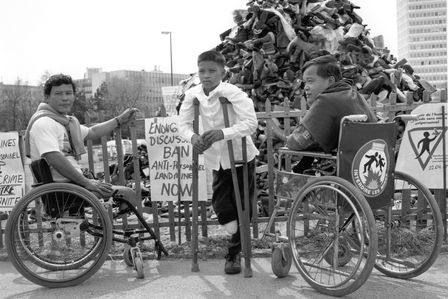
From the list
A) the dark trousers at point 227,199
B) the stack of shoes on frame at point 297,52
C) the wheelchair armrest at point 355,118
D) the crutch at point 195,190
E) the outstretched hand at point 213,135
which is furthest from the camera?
Result: the stack of shoes on frame at point 297,52

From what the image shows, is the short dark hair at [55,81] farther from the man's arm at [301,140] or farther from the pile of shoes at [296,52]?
the pile of shoes at [296,52]

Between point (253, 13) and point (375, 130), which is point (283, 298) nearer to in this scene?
point (375, 130)

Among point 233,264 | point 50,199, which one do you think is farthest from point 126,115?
point 233,264

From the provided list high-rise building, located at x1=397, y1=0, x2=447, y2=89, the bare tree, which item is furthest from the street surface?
high-rise building, located at x1=397, y1=0, x2=447, y2=89

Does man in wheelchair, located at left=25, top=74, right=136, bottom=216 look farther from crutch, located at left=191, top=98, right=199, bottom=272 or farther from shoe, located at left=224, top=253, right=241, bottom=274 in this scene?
shoe, located at left=224, top=253, right=241, bottom=274

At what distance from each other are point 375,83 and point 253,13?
2.71 m

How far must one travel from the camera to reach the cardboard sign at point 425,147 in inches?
199

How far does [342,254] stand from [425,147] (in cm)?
178

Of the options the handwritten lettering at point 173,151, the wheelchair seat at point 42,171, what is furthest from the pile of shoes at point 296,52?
the wheelchair seat at point 42,171

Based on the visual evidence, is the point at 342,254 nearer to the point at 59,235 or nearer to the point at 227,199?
the point at 227,199

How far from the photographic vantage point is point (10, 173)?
17.4 feet

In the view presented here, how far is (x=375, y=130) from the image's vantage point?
364 centimetres

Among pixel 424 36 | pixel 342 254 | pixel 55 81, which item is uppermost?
pixel 424 36

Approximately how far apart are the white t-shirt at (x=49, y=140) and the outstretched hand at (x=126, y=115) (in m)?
0.65
